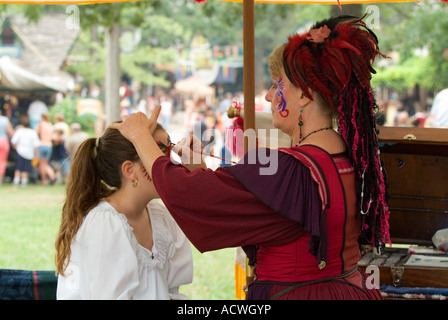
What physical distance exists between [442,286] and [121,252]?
1487mm

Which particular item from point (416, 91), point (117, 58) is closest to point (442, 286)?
point (117, 58)

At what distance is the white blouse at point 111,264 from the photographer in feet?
7.34

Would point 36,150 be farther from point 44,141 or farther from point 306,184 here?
point 306,184

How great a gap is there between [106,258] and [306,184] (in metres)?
0.87

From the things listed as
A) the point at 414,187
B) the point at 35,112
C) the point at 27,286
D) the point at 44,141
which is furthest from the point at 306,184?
the point at 35,112

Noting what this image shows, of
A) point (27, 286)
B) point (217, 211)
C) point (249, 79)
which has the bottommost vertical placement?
point (27, 286)

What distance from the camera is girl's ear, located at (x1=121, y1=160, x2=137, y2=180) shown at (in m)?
2.45

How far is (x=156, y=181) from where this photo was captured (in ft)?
5.95

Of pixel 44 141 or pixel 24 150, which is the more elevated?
pixel 44 141

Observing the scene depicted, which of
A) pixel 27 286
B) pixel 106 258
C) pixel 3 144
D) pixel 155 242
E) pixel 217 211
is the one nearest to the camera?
pixel 217 211

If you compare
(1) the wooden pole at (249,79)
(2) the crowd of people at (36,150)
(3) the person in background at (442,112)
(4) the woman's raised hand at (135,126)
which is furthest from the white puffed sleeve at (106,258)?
(2) the crowd of people at (36,150)

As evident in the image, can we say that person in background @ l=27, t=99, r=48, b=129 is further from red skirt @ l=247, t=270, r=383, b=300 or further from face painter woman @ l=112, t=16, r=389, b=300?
red skirt @ l=247, t=270, r=383, b=300

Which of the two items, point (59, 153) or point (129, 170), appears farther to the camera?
point (59, 153)

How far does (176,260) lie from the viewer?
2.64 meters
